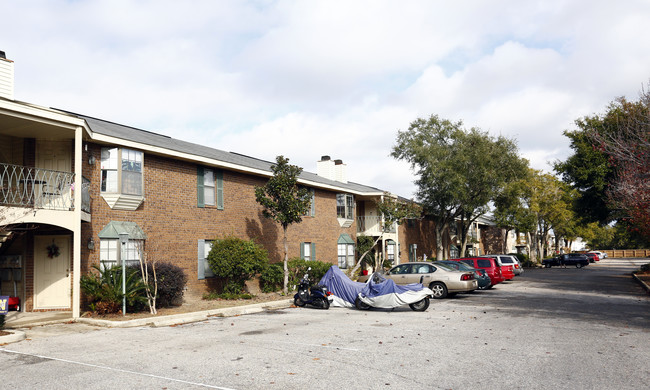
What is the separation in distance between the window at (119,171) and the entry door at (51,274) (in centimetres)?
213

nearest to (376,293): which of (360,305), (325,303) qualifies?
(360,305)

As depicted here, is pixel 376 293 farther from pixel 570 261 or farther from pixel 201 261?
pixel 570 261

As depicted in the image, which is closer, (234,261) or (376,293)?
(376,293)

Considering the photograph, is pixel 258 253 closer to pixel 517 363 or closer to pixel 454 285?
pixel 454 285

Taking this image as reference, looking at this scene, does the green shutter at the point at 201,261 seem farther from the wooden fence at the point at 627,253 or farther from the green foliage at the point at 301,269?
the wooden fence at the point at 627,253

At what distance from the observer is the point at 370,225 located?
33688mm

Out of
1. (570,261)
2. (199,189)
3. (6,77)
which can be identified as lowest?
(570,261)

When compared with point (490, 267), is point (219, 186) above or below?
above

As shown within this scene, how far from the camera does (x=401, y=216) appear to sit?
28328mm

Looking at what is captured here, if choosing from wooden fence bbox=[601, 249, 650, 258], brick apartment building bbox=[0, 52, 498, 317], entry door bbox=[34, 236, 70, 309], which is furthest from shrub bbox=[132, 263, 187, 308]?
wooden fence bbox=[601, 249, 650, 258]

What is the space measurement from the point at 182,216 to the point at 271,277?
474cm

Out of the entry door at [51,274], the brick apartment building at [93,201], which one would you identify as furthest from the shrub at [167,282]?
the entry door at [51,274]

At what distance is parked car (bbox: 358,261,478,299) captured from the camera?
61.6 feet

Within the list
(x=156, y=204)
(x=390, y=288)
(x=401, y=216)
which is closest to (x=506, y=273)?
(x=401, y=216)
